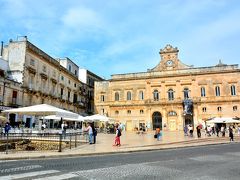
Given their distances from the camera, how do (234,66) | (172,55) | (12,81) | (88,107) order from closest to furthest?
(12,81)
(234,66)
(172,55)
(88,107)

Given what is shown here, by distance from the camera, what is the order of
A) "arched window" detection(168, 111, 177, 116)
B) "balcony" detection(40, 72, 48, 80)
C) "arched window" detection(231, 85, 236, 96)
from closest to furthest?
"balcony" detection(40, 72, 48, 80)
"arched window" detection(231, 85, 236, 96)
"arched window" detection(168, 111, 177, 116)

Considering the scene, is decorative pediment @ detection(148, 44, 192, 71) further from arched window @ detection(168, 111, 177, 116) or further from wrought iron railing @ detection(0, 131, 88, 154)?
wrought iron railing @ detection(0, 131, 88, 154)

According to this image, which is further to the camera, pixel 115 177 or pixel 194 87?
pixel 194 87

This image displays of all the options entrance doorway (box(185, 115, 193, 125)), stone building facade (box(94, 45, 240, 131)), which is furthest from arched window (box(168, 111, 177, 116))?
entrance doorway (box(185, 115, 193, 125))

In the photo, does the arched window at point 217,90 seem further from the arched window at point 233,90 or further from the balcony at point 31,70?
the balcony at point 31,70

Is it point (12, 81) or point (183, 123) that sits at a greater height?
point (12, 81)

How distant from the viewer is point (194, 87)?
51.4 meters

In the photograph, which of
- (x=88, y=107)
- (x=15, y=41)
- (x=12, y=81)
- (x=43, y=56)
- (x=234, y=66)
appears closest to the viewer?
(x=12, y=81)

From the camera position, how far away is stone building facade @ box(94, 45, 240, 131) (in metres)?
49.7

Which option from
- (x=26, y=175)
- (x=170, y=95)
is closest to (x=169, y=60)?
(x=170, y=95)

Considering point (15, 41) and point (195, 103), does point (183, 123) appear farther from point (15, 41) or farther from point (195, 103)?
point (15, 41)

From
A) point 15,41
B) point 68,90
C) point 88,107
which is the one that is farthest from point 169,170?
point 88,107

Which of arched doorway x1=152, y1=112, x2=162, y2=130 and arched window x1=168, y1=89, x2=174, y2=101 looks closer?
arched doorway x1=152, y1=112, x2=162, y2=130

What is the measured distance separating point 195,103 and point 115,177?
1801 inches
